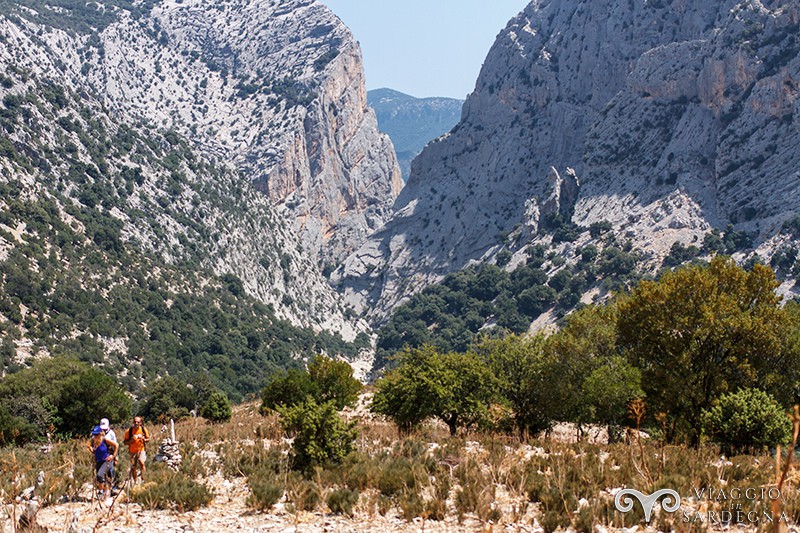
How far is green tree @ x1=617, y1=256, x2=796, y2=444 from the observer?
23984 mm

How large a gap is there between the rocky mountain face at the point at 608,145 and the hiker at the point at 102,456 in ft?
309

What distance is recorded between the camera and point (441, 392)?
85.3ft

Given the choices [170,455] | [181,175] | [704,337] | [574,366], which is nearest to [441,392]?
[574,366]

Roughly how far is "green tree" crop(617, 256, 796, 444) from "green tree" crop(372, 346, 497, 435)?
6.89m

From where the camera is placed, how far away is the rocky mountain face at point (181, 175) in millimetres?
73688

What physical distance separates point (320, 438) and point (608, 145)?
115459 mm

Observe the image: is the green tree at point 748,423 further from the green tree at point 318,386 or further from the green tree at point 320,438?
A: the green tree at point 318,386

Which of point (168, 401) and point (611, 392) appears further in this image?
point (168, 401)

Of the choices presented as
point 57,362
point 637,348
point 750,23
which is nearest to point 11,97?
point 57,362

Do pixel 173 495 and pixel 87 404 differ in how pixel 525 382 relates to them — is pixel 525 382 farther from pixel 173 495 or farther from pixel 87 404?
pixel 87 404

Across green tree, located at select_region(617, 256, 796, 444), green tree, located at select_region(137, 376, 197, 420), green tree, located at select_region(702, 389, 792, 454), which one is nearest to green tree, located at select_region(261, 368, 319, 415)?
A: green tree, located at select_region(137, 376, 197, 420)

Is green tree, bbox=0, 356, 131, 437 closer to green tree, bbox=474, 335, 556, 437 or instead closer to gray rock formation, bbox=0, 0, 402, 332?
green tree, bbox=474, 335, 556, 437

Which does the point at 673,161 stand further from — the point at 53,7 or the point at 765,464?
the point at 53,7

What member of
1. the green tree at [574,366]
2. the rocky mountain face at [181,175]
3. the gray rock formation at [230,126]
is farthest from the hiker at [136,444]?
the gray rock formation at [230,126]
